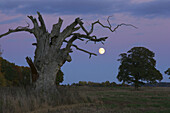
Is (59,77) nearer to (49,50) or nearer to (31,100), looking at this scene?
(49,50)

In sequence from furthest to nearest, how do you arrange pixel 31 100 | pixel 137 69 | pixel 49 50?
pixel 137 69, pixel 49 50, pixel 31 100

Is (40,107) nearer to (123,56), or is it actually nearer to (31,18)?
(31,18)

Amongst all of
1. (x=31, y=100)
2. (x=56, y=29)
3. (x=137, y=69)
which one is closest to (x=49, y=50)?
(x=56, y=29)

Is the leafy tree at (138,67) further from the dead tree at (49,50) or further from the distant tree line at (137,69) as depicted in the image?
the dead tree at (49,50)

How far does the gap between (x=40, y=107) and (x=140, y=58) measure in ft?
108

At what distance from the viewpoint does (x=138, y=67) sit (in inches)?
1702

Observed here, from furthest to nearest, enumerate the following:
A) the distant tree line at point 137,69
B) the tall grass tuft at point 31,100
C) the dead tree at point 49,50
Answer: the distant tree line at point 137,69 < the dead tree at point 49,50 < the tall grass tuft at point 31,100

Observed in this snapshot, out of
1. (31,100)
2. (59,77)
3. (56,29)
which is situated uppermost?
(56,29)

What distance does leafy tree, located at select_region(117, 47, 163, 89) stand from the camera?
42.5 meters

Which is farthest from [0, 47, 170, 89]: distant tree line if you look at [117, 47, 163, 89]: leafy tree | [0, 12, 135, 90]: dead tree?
[0, 12, 135, 90]: dead tree

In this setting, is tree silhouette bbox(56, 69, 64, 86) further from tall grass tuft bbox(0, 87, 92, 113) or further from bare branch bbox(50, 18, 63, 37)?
tall grass tuft bbox(0, 87, 92, 113)

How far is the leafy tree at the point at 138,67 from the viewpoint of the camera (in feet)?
140

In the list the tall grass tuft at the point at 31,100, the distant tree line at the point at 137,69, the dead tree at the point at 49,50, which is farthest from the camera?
the distant tree line at the point at 137,69

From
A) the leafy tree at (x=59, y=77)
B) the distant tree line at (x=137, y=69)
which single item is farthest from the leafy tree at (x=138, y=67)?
the leafy tree at (x=59, y=77)
